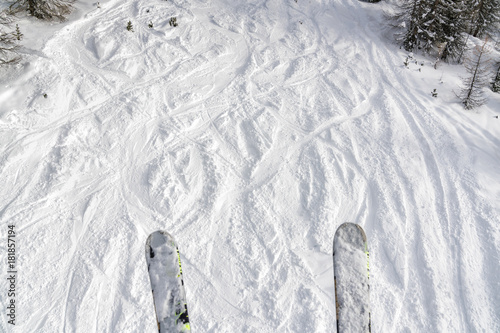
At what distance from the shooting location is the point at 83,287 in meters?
5.95

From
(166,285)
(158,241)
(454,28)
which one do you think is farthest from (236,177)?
(454,28)

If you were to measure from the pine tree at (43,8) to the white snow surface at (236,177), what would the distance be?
398mm

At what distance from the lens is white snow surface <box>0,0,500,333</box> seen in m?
5.97

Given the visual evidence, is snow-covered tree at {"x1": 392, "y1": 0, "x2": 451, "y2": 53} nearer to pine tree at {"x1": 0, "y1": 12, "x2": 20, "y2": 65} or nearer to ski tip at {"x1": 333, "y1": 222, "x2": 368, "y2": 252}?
ski tip at {"x1": 333, "y1": 222, "x2": 368, "y2": 252}

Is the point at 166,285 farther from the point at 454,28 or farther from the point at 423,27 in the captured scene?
the point at 454,28

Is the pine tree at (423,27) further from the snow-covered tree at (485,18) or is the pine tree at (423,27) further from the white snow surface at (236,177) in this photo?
the snow-covered tree at (485,18)

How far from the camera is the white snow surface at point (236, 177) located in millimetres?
5969

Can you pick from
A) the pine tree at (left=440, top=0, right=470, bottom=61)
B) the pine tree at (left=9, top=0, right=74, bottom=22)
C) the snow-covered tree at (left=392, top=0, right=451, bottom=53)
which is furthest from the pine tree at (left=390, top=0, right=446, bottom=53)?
the pine tree at (left=9, top=0, right=74, bottom=22)

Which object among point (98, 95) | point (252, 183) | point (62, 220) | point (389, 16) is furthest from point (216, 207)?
point (389, 16)

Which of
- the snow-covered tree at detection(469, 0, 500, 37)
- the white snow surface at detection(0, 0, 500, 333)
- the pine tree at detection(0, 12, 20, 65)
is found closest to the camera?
the white snow surface at detection(0, 0, 500, 333)

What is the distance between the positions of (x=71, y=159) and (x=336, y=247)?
239 inches

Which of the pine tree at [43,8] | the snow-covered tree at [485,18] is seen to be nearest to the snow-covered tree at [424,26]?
the snow-covered tree at [485,18]

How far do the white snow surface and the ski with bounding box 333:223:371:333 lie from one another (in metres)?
2.06

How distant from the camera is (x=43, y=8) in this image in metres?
10.7
